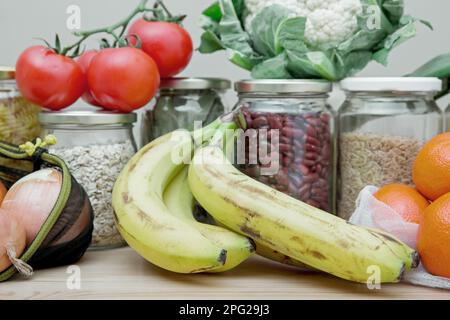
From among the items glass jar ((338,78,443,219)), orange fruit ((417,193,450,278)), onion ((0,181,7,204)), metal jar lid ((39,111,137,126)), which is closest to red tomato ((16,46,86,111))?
metal jar lid ((39,111,137,126))

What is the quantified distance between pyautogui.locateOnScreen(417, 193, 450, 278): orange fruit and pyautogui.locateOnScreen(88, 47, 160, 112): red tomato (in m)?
0.39

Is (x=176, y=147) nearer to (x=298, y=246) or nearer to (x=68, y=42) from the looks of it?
(x=298, y=246)

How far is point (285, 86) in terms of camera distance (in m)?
0.84

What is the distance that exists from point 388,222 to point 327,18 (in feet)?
1.10

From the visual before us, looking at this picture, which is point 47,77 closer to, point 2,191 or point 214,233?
point 2,191

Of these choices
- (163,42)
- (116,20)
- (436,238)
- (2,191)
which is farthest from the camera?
(116,20)

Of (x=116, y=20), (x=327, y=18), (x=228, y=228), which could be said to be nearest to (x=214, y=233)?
(x=228, y=228)

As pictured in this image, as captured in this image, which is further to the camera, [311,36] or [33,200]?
[311,36]

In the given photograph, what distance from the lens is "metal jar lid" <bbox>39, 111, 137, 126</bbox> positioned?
85cm

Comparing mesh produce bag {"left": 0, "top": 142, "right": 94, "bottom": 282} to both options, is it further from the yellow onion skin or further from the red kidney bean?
the red kidney bean

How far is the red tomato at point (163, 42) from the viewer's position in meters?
0.92

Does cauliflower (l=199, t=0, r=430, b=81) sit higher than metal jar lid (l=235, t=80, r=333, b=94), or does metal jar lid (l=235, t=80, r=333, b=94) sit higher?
cauliflower (l=199, t=0, r=430, b=81)

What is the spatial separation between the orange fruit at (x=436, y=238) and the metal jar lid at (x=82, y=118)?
41 centimetres

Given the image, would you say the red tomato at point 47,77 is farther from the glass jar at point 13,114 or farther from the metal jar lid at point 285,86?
the metal jar lid at point 285,86
